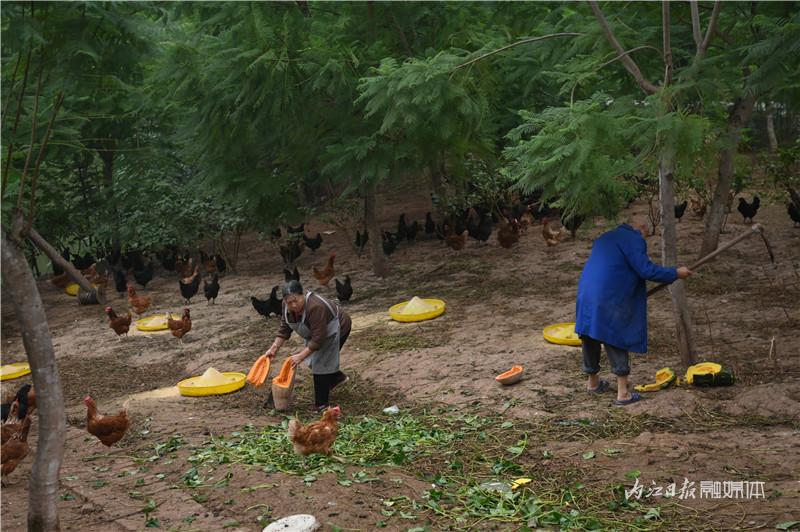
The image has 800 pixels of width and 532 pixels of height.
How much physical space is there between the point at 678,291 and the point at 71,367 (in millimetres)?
8304

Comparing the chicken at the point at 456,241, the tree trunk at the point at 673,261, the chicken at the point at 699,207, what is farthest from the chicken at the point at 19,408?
the chicken at the point at 699,207

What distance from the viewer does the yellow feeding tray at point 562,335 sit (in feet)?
30.2

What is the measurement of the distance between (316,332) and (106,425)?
209 centimetres

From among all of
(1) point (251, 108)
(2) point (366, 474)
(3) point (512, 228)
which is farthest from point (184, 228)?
(2) point (366, 474)

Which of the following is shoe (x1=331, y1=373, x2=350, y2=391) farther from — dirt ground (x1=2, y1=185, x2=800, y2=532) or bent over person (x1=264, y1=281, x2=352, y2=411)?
dirt ground (x1=2, y1=185, x2=800, y2=532)

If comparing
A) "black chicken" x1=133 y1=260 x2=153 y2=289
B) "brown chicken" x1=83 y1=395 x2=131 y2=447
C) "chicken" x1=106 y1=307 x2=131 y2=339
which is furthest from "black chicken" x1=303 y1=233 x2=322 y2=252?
"brown chicken" x1=83 y1=395 x2=131 y2=447

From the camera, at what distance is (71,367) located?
11516 mm

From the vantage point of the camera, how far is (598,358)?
746 cm

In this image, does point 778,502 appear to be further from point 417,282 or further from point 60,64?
point 417,282

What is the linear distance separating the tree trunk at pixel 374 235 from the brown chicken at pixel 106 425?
806 centimetres

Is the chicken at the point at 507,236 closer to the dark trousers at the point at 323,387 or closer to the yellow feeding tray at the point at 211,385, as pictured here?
the yellow feeding tray at the point at 211,385

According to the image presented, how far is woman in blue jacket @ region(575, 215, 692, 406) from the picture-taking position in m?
7.09

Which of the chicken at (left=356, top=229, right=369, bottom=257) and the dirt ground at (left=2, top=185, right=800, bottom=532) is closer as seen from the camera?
the dirt ground at (left=2, top=185, right=800, bottom=532)

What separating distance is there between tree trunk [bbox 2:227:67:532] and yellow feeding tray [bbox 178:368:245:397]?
4344 millimetres
